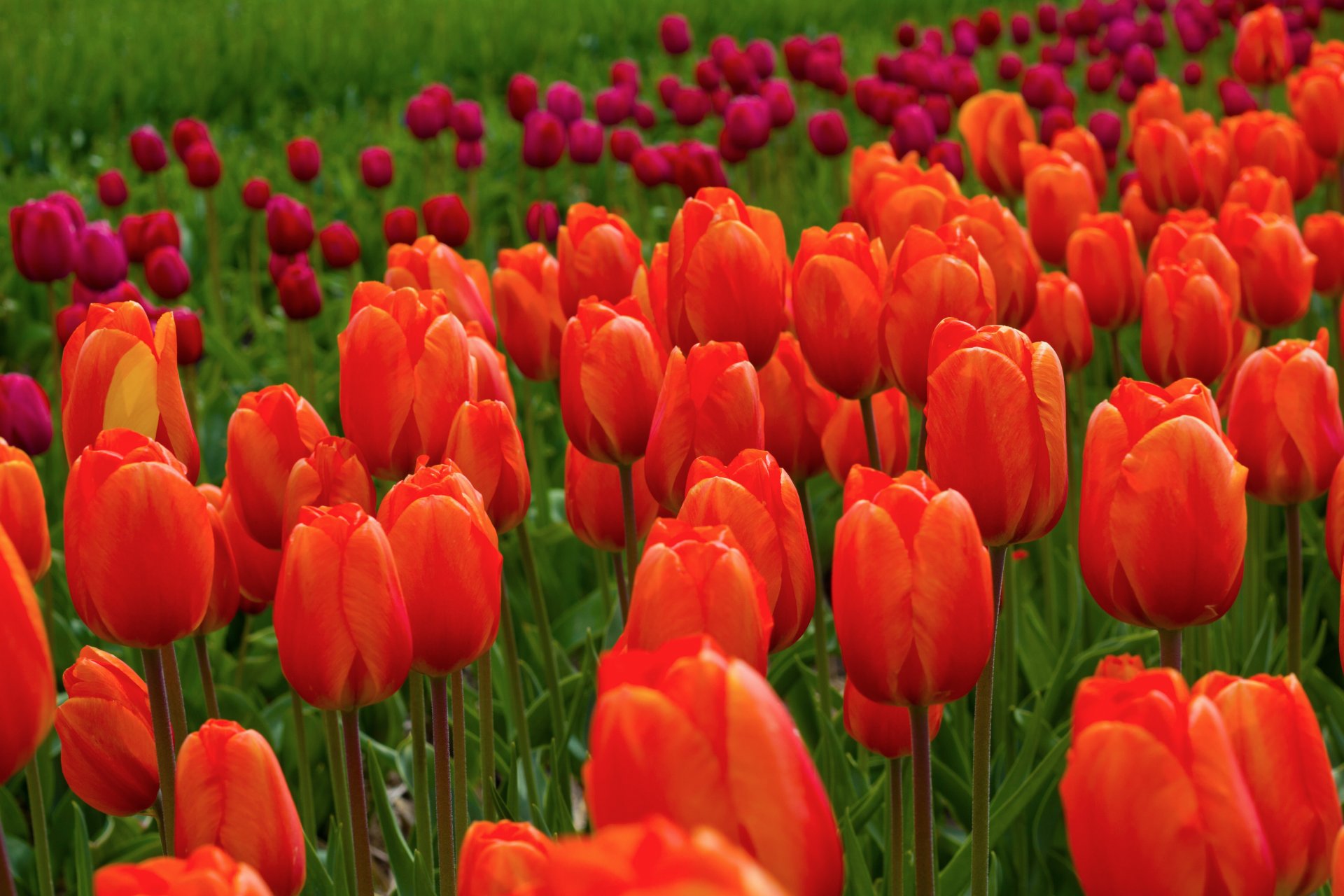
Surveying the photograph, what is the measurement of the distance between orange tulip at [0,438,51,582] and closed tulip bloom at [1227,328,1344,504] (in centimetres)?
121

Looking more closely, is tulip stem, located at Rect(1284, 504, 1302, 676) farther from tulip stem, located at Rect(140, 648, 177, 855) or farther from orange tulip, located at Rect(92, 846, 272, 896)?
orange tulip, located at Rect(92, 846, 272, 896)

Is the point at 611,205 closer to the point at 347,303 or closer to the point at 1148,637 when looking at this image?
the point at 347,303

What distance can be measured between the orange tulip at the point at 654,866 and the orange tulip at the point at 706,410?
2.86ft

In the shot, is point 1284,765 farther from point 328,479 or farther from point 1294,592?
point 1294,592

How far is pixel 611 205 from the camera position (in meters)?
4.95

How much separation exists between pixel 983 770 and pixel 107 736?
2.57 ft

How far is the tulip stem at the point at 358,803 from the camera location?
3.82 feet

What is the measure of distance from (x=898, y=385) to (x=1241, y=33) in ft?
12.1

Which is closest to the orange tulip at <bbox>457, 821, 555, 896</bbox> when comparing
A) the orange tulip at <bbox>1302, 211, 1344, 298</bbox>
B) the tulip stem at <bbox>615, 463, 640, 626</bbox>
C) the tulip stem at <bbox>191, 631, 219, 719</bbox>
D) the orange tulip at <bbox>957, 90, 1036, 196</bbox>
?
the tulip stem at <bbox>191, 631, 219, 719</bbox>

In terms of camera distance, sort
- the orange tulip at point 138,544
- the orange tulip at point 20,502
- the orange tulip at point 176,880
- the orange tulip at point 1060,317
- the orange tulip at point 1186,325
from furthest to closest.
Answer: the orange tulip at point 1060,317, the orange tulip at point 1186,325, the orange tulip at point 20,502, the orange tulip at point 138,544, the orange tulip at point 176,880

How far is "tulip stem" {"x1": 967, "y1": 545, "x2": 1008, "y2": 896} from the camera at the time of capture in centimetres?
111

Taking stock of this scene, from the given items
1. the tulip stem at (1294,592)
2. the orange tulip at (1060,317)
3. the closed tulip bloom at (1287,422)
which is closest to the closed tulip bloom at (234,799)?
the closed tulip bloom at (1287,422)

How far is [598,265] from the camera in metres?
2.06

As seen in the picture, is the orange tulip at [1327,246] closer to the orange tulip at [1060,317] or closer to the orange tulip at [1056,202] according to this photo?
the orange tulip at [1056,202]
